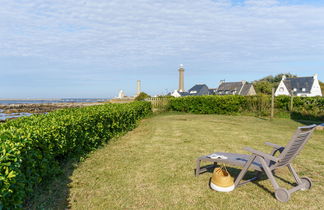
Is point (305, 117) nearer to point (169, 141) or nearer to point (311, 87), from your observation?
point (169, 141)

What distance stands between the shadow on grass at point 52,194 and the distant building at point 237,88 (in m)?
49.3

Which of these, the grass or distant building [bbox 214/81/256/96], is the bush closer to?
the grass

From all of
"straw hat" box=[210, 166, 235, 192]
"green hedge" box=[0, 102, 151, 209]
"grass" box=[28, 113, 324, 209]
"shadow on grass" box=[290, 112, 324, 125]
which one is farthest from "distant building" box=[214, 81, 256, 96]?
"straw hat" box=[210, 166, 235, 192]

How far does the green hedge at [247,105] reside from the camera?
15898 mm

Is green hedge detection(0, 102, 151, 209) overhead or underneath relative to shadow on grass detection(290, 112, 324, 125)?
overhead

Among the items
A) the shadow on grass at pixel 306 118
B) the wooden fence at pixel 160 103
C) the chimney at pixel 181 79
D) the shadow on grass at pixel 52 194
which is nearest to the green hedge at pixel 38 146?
the shadow on grass at pixel 52 194

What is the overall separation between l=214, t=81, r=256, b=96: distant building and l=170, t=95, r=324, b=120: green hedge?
32.6m

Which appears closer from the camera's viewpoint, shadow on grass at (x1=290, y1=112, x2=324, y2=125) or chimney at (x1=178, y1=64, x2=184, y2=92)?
shadow on grass at (x1=290, y1=112, x2=324, y2=125)

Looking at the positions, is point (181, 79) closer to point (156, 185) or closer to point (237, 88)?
point (237, 88)

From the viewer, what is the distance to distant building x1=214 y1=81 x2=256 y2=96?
50416 millimetres

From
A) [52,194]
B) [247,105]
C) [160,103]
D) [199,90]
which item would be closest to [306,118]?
[247,105]

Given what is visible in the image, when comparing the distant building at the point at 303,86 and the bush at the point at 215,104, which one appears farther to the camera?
the distant building at the point at 303,86

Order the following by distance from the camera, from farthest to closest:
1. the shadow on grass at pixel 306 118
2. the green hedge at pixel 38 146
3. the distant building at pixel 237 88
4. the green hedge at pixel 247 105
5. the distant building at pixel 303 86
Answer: the distant building at pixel 237 88
the distant building at pixel 303 86
the green hedge at pixel 247 105
the shadow on grass at pixel 306 118
the green hedge at pixel 38 146

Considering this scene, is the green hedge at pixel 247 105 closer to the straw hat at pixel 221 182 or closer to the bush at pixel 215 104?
the bush at pixel 215 104
